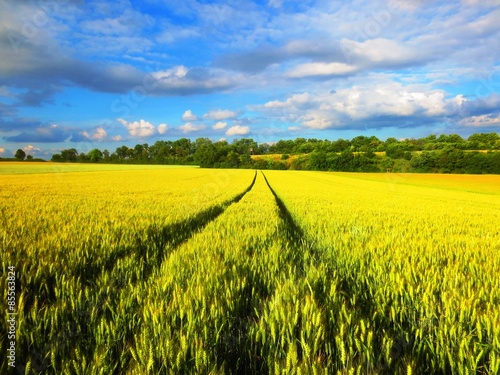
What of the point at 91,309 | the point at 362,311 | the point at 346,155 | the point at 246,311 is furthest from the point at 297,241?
the point at 346,155

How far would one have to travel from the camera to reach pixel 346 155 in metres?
102

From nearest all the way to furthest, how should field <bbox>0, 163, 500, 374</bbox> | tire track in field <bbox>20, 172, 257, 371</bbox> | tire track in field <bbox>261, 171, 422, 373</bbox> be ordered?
field <bbox>0, 163, 500, 374</bbox>
tire track in field <bbox>20, 172, 257, 371</bbox>
tire track in field <bbox>261, 171, 422, 373</bbox>

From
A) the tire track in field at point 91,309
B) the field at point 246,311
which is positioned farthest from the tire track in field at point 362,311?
the tire track in field at point 91,309

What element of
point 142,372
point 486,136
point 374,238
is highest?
point 486,136

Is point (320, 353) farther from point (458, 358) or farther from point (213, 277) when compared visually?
point (213, 277)

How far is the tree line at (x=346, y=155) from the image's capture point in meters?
78.6

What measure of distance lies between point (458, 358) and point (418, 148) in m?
130

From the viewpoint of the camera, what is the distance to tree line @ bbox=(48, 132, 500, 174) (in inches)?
3093

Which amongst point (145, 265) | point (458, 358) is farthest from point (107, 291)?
point (458, 358)

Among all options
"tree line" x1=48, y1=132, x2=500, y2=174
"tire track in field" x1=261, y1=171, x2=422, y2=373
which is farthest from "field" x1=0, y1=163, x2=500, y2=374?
"tree line" x1=48, y1=132, x2=500, y2=174

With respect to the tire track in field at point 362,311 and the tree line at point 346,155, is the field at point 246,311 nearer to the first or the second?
the tire track in field at point 362,311

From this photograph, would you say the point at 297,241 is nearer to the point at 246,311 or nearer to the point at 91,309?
the point at 246,311

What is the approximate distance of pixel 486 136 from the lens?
113 meters

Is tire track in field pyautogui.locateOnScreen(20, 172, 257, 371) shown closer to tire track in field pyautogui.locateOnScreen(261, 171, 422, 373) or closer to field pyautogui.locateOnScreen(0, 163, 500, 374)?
field pyautogui.locateOnScreen(0, 163, 500, 374)
